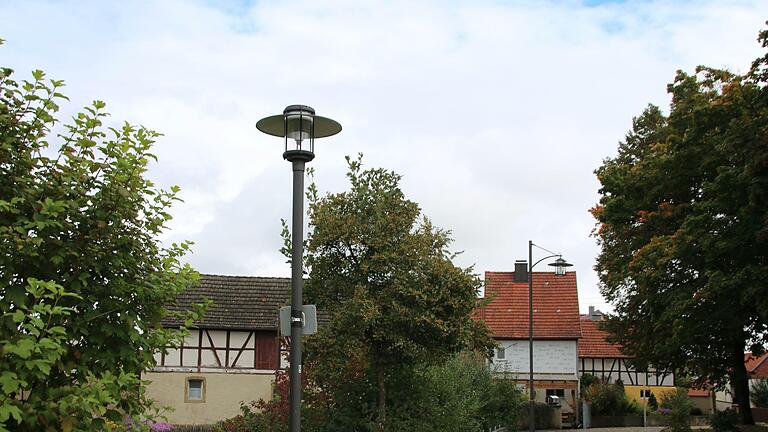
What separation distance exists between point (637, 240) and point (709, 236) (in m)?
7.01

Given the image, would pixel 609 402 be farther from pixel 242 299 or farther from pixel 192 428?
pixel 192 428

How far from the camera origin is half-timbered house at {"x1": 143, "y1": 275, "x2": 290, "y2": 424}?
119ft

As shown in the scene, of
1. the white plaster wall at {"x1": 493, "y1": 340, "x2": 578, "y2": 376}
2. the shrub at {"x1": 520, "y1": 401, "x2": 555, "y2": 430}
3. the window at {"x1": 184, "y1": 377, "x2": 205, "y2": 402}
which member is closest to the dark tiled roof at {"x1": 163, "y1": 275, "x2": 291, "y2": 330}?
the window at {"x1": 184, "y1": 377, "x2": 205, "y2": 402}

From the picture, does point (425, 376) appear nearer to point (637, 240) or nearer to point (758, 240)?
point (758, 240)

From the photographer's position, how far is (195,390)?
36.7 meters

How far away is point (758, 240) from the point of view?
2212cm

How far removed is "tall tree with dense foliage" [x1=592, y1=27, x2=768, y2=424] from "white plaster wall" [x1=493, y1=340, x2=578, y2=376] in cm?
1708

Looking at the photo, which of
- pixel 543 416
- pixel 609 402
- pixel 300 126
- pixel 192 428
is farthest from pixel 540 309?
pixel 300 126

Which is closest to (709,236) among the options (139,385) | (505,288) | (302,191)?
A: (302,191)

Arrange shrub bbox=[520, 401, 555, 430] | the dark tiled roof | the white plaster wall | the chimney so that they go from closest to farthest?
the dark tiled roof → shrub bbox=[520, 401, 555, 430] → the white plaster wall → the chimney

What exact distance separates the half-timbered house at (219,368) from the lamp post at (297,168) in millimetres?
26442

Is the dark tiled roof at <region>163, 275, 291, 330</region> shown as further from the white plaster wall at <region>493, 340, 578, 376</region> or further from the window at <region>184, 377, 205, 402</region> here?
the white plaster wall at <region>493, 340, 578, 376</region>

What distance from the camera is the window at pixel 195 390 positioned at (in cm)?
3644

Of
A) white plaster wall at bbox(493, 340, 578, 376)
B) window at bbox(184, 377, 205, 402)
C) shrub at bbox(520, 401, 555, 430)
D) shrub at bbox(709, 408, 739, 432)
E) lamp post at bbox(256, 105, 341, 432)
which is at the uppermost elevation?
lamp post at bbox(256, 105, 341, 432)
